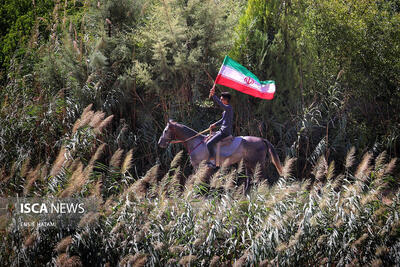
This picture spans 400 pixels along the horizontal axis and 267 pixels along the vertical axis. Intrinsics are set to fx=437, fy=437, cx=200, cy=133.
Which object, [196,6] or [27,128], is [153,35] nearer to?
[196,6]

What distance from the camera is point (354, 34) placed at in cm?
1010

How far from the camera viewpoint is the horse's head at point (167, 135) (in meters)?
8.09

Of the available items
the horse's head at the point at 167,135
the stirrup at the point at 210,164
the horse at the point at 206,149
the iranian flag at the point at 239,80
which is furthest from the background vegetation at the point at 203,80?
the horse's head at the point at 167,135

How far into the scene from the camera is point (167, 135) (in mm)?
8125

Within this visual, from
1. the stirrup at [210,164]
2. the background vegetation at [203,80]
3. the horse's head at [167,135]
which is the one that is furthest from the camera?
the background vegetation at [203,80]

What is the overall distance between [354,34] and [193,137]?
4769 millimetres

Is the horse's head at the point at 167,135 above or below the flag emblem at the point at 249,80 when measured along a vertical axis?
below

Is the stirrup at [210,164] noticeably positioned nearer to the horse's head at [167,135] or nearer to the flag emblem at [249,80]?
the horse's head at [167,135]

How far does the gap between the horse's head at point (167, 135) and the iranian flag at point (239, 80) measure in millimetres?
1181

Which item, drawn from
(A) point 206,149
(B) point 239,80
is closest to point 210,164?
(A) point 206,149

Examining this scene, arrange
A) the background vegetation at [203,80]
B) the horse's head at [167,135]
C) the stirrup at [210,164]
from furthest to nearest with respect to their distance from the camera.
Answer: the background vegetation at [203,80] < the stirrup at [210,164] < the horse's head at [167,135]

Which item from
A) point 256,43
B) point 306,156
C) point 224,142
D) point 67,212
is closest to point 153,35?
point 256,43

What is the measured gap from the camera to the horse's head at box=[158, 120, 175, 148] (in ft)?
26.6

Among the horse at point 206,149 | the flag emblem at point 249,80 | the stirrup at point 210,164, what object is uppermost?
the flag emblem at point 249,80
